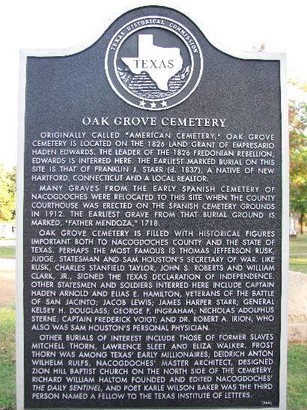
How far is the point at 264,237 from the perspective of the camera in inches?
204

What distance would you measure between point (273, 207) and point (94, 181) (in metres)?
1.73

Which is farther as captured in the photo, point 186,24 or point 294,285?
point 294,285

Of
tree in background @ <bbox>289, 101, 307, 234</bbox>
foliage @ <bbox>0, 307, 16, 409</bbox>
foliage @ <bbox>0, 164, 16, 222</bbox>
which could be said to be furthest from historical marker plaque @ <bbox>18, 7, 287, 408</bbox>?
foliage @ <bbox>0, 164, 16, 222</bbox>

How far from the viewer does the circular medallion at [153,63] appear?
517 centimetres

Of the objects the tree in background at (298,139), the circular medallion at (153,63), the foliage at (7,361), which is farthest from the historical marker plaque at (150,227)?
the tree in background at (298,139)

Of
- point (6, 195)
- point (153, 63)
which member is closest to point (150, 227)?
point (153, 63)

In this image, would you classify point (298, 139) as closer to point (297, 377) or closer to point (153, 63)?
point (297, 377)

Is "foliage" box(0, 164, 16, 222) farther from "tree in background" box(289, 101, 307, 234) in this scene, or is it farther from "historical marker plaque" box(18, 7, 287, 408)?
"historical marker plaque" box(18, 7, 287, 408)

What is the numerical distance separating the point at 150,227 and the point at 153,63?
1.56 m

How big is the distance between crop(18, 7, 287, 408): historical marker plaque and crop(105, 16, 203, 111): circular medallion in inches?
0.5

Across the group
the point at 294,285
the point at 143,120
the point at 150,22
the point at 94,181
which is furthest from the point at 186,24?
the point at 294,285

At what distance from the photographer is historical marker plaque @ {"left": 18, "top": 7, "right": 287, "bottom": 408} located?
16.8 ft

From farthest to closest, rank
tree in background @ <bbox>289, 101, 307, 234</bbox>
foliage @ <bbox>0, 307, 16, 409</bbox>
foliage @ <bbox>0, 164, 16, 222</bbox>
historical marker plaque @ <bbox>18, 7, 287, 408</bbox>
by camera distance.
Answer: foliage @ <bbox>0, 164, 16, 222</bbox>, tree in background @ <bbox>289, 101, 307, 234</bbox>, foliage @ <bbox>0, 307, 16, 409</bbox>, historical marker plaque @ <bbox>18, 7, 287, 408</bbox>

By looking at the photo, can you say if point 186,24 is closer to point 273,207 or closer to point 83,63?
A: point 83,63
